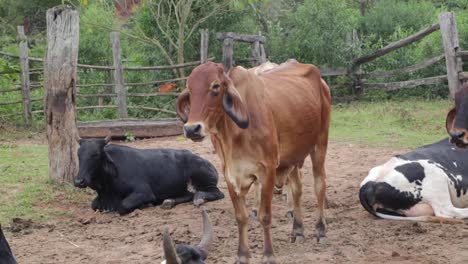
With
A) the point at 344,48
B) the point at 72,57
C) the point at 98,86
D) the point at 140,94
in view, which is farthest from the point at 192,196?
the point at 344,48

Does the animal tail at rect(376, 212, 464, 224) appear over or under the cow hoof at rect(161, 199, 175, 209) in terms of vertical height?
over

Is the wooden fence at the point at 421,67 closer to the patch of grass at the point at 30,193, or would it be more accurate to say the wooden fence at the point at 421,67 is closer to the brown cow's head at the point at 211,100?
the patch of grass at the point at 30,193

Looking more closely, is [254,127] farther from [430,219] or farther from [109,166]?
[109,166]

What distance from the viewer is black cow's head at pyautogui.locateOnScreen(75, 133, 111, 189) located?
7867mm

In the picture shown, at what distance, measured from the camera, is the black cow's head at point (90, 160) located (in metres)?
7.87

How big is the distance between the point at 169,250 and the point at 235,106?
2243mm

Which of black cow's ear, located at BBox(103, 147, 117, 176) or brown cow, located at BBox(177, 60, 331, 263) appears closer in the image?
brown cow, located at BBox(177, 60, 331, 263)

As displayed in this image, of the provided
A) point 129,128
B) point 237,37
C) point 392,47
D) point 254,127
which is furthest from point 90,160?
point 392,47

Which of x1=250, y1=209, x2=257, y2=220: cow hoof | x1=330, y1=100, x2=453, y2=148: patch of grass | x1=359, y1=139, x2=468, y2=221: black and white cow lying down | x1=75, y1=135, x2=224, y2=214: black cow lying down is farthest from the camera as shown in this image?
x1=330, y1=100, x2=453, y2=148: patch of grass

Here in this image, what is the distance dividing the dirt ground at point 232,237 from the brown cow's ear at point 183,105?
1181mm

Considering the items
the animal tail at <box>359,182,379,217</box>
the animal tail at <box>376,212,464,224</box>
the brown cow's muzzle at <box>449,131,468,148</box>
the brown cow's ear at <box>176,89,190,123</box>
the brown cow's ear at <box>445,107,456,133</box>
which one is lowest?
the animal tail at <box>376,212,464,224</box>

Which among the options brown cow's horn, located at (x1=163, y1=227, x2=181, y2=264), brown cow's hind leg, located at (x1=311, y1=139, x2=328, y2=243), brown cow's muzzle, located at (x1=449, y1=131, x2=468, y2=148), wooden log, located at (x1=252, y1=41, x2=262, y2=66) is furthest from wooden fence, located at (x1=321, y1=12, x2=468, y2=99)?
brown cow's horn, located at (x1=163, y1=227, x2=181, y2=264)

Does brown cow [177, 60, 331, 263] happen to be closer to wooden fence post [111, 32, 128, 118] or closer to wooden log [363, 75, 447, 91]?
wooden fence post [111, 32, 128, 118]

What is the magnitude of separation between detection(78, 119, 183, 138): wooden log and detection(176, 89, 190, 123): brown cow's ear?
8.60m
